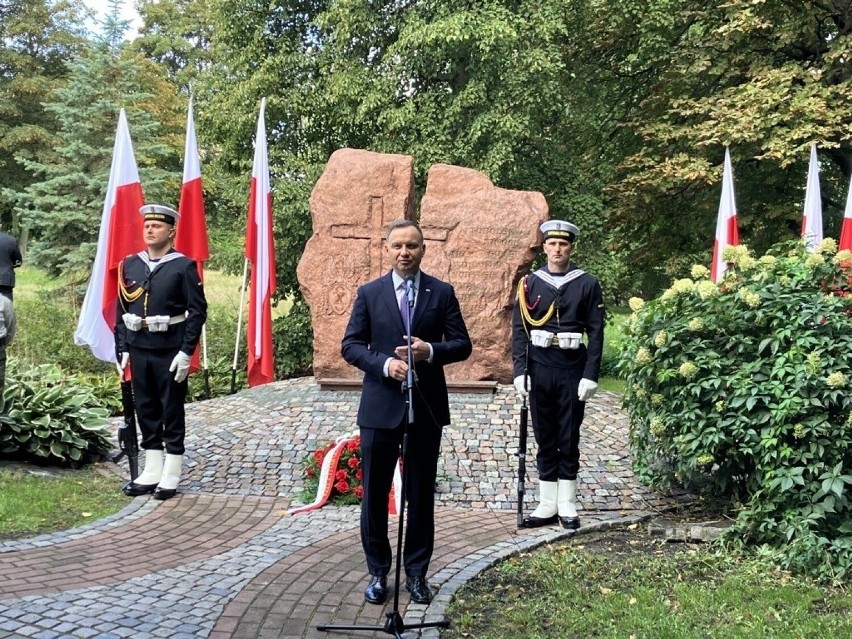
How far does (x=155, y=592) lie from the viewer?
4293 millimetres

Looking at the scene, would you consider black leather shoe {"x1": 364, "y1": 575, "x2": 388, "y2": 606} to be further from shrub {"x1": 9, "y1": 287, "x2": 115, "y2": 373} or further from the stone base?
shrub {"x1": 9, "y1": 287, "x2": 115, "y2": 373}

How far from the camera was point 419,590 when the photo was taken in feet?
13.6

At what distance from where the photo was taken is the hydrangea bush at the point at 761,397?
15.0ft

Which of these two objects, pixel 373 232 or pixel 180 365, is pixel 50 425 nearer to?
pixel 180 365

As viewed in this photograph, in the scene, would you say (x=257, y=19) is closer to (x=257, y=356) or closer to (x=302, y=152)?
(x=302, y=152)

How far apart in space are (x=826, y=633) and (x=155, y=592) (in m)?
3.29

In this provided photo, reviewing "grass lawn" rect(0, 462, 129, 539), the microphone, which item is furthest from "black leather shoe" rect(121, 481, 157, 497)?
the microphone

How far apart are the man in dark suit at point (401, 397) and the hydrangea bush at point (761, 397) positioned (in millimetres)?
1734

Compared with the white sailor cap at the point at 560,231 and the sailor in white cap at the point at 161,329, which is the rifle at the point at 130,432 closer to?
the sailor in white cap at the point at 161,329

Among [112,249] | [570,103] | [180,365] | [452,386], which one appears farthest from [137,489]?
[570,103]

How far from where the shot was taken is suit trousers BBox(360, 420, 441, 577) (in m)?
4.09

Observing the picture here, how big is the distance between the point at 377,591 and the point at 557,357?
7.00ft

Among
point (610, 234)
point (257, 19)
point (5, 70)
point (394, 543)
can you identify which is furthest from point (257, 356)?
point (5, 70)

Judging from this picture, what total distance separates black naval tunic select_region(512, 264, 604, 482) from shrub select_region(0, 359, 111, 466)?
403 cm
